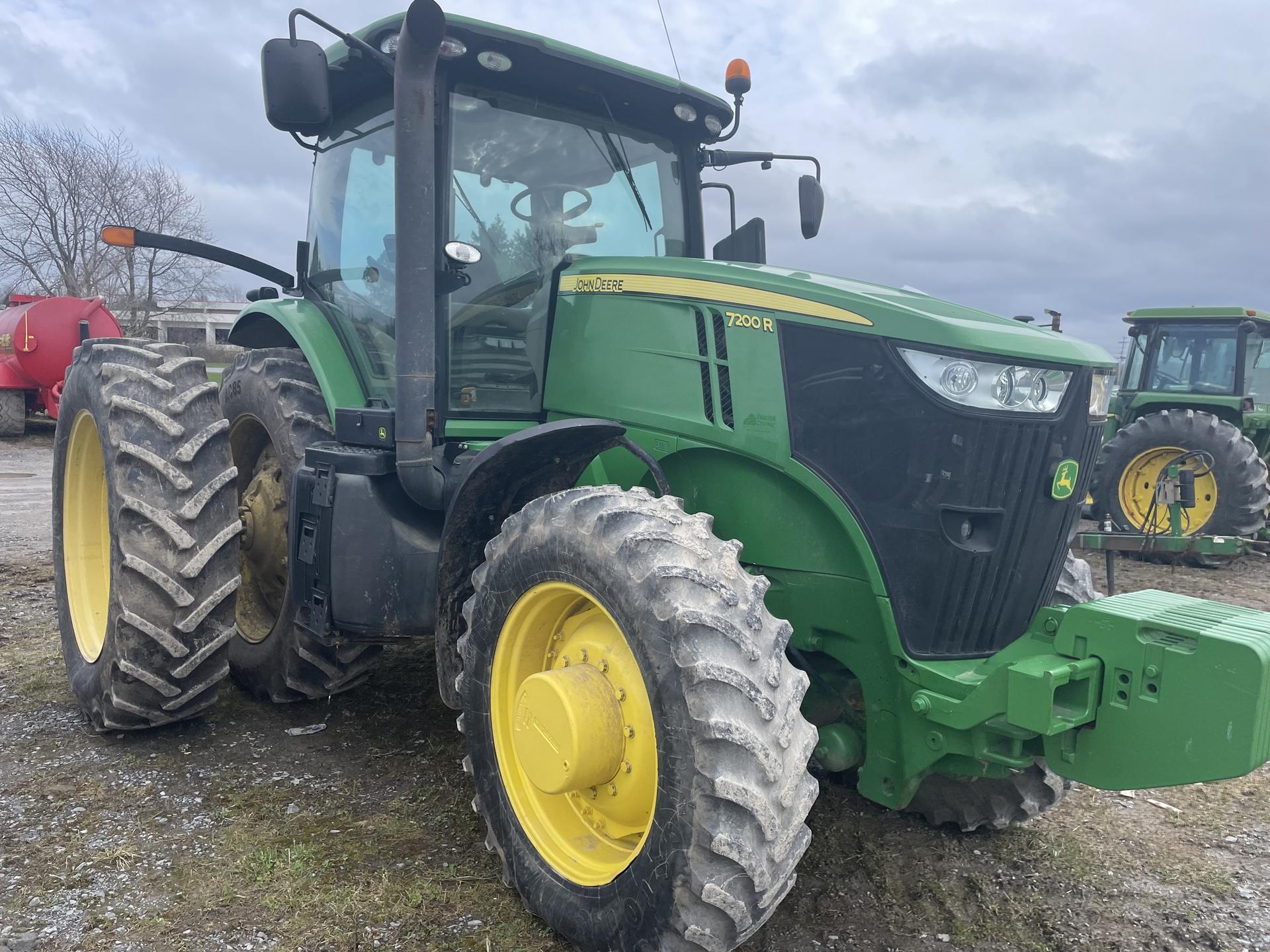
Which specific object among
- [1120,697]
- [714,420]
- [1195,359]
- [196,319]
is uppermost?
[196,319]

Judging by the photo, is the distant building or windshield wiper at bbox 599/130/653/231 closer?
windshield wiper at bbox 599/130/653/231

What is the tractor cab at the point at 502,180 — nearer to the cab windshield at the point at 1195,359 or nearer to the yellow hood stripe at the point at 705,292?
the yellow hood stripe at the point at 705,292

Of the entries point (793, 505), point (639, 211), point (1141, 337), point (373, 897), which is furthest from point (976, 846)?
point (1141, 337)

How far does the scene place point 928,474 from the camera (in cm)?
253

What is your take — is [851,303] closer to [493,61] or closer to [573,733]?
[573,733]

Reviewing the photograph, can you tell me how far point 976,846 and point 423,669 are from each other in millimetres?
2726

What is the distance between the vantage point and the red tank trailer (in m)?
14.7

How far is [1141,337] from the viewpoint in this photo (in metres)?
10.1

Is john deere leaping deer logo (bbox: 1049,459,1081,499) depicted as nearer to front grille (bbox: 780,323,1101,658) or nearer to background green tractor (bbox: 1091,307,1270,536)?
front grille (bbox: 780,323,1101,658)

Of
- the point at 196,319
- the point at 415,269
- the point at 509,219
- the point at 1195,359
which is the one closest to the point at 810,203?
the point at 509,219

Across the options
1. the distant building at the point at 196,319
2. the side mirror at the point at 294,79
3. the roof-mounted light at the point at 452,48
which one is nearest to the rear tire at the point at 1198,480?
the roof-mounted light at the point at 452,48

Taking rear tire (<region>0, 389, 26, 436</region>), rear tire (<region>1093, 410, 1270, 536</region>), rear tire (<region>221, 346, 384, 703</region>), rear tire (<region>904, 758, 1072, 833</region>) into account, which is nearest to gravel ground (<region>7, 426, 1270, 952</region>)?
rear tire (<region>904, 758, 1072, 833</region>)

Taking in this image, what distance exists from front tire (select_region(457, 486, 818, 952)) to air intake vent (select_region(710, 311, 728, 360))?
20.8 inches

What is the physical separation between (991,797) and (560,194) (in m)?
2.55
